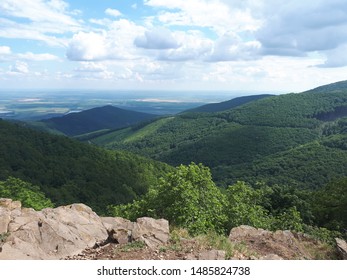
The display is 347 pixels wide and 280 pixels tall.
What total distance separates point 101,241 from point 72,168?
127 metres

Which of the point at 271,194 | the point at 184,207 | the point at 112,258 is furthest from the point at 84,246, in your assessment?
the point at 271,194

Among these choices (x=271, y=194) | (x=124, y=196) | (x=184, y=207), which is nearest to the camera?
(x=184, y=207)

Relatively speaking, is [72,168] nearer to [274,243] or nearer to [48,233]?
[48,233]

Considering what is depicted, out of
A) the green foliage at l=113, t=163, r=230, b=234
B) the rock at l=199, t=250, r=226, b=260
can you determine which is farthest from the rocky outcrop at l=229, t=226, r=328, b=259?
the green foliage at l=113, t=163, r=230, b=234

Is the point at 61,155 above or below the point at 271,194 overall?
below

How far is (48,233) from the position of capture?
59.1ft

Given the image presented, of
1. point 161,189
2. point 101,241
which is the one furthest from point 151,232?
point 161,189

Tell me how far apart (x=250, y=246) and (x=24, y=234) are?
13097 mm

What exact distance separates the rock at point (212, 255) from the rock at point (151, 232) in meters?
3.03

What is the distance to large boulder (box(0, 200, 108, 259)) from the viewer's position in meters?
15.8

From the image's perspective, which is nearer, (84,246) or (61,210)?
(84,246)

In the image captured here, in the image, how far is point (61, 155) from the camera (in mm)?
154250

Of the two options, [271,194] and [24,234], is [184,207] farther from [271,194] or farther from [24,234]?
[271,194]

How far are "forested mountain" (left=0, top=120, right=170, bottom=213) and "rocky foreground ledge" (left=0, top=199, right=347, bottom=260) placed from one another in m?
85.5
